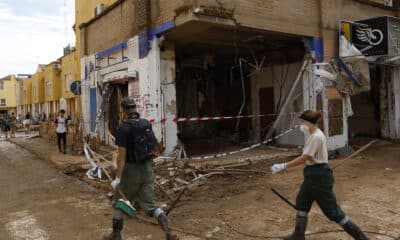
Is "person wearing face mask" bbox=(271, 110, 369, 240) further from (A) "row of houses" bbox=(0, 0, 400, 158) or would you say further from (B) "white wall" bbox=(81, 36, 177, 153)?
(B) "white wall" bbox=(81, 36, 177, 153)

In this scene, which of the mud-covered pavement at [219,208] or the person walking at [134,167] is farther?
the mud-covered pavement at [219,208]

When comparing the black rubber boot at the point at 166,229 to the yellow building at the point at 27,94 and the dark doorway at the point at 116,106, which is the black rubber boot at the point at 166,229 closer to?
the dark doorway at the point at 116,106

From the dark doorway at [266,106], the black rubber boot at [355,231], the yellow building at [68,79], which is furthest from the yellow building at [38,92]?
the black rubber boot at [355,231]

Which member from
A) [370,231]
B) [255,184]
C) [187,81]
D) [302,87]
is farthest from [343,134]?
[370,231]

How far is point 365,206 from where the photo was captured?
20.5 ft

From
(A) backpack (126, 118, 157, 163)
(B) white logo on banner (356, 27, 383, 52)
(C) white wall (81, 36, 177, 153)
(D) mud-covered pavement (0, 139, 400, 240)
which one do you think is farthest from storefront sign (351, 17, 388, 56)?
(A) backpack (126, 118, 157, 163)

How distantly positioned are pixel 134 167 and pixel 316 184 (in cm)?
226

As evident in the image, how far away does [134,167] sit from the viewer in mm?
4953

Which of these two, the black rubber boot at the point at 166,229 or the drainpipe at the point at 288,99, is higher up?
the drainpipe at the point at 288,99

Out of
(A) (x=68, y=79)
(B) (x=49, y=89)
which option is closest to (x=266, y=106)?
(A) (x=68, y=79)

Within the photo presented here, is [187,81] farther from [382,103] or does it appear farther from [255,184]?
[255,184]

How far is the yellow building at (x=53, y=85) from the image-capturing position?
34562mm

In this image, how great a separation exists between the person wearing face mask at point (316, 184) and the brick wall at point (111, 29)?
796 cm

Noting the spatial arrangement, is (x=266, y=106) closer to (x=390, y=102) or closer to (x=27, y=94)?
(x=390, y=102)
